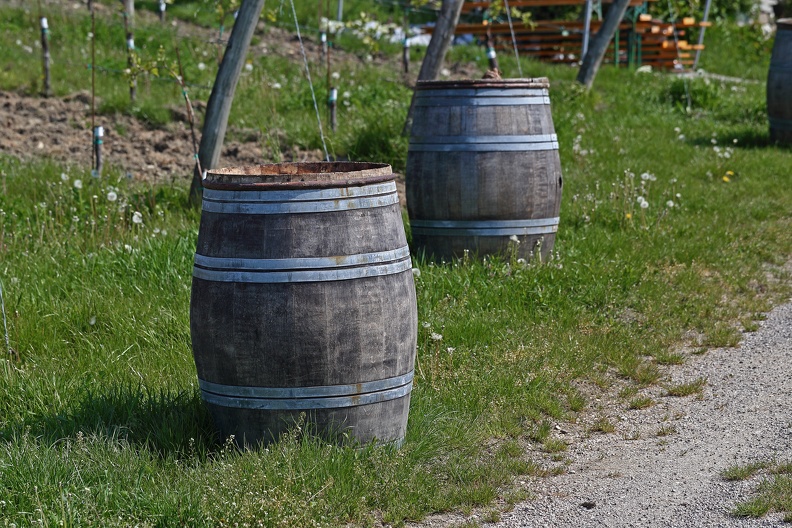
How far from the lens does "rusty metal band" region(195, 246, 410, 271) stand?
369 cm

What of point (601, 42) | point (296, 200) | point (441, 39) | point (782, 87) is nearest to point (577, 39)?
point (601, 42)

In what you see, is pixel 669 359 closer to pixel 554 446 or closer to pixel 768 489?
pixel 554 446

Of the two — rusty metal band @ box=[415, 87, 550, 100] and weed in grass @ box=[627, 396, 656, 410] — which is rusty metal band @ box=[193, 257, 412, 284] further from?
rusty metal band @ box=[415, 87, 550, 100]

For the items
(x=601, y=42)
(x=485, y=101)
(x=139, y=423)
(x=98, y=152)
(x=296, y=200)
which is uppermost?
(x=601, y=42)

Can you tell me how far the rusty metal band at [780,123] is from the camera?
11.2 metres

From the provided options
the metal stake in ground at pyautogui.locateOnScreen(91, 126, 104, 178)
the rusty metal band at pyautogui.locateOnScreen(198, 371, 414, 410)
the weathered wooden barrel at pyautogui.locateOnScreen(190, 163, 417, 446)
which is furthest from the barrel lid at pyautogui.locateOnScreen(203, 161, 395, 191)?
the metal stake in ground at pyautogui.locateOnScreen(91, 126, 104, 178)

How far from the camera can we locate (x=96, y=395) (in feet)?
14.1

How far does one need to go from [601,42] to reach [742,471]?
9733mm

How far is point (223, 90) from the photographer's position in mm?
7730

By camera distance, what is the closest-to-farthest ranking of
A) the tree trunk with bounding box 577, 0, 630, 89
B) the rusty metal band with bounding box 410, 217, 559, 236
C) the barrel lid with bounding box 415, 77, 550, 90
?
the barrel lid with bounding box 415, 77, 550, 90
the rusty metal band with bounding box 410, 217, 559, 236
the tree trunk with bounding box 577, 0, 630, 89

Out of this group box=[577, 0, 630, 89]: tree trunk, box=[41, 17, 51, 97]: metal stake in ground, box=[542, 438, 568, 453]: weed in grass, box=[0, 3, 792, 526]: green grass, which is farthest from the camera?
box=[577, 0, 630, 89]: tree trunk

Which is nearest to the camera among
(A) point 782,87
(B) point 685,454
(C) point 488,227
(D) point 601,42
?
(B) point 685,454

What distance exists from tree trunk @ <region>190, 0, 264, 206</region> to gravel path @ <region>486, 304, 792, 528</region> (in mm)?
3964

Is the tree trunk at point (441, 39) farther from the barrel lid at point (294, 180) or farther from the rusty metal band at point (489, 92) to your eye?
the barrel lid at point (294, 180)
